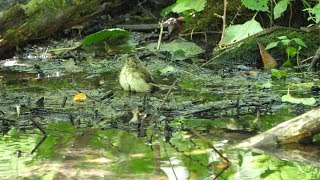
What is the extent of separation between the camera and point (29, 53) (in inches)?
384

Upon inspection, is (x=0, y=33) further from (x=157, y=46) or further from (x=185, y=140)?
(x=185, y=140)

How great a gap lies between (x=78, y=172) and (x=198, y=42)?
5043 mm

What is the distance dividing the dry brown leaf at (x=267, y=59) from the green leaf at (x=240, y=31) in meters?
0.23

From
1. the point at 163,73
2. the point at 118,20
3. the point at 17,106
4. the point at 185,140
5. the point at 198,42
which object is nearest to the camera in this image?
the point at 185,140

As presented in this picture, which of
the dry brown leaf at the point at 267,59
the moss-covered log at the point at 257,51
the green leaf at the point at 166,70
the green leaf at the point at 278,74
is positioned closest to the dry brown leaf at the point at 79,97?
the green leaf at the point at 166,70

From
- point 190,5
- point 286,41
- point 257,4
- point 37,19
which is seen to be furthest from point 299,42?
point 37,19

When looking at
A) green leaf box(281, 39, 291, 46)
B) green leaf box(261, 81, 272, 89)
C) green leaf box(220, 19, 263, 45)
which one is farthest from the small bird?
green leaf box(281, 39, 291, 46)

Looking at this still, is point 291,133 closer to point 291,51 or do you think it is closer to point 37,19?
point 291,51

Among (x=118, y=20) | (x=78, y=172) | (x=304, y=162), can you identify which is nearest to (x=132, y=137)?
(x=78, y=172)

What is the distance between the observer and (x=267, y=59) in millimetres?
8359

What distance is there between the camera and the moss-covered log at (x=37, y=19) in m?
8.73

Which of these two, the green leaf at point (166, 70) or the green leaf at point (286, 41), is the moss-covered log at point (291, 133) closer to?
the green leaf at point (166, 70)

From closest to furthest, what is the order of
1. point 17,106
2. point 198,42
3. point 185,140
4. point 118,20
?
point 185,140
point 17,106
point 198,42
point 118,20

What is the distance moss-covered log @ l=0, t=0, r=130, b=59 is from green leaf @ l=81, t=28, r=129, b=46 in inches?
13.6
